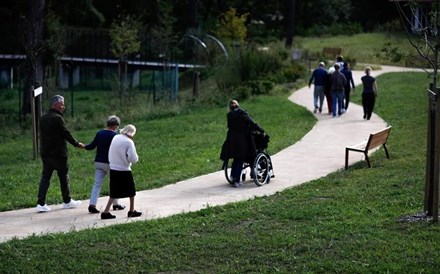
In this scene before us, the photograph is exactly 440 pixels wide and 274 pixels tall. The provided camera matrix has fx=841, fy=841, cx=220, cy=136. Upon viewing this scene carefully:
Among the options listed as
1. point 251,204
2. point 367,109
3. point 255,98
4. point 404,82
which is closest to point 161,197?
point 251,204

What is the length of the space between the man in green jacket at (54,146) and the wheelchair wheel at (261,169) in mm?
3533

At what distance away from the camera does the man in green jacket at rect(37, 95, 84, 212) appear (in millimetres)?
13008

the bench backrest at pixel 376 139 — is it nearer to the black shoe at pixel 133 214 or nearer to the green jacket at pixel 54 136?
the black shoe at pixel 133 214

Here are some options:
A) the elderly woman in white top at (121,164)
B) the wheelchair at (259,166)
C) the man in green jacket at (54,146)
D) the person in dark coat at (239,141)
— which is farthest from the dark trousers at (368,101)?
the elderly woman in white top at (121,164)

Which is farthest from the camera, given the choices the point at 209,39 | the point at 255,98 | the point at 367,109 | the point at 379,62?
the point at 379,62

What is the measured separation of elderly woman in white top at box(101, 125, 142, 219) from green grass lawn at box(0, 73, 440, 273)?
30.3 inches

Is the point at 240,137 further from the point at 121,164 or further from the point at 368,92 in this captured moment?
the point at 368,92

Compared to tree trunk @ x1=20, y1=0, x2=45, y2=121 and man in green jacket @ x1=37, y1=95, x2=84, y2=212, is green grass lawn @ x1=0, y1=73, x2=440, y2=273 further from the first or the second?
tree trunk @ x1=20, y1=0, x2=45, y2=121

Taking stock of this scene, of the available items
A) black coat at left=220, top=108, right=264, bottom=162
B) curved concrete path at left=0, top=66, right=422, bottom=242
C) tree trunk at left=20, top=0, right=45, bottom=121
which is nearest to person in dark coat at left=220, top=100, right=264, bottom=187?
black coat at left=220, top=108, right=264, bottom=162

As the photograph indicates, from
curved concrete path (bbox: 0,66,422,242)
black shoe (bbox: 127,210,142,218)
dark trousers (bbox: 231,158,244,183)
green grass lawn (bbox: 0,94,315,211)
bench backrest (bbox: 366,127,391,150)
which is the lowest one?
green grass lawn (bbox: 0,94,315,211)

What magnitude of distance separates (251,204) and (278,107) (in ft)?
48.6

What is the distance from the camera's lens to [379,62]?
1847 inches

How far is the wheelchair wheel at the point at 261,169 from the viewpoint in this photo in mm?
15227

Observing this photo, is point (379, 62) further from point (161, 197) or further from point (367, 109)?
point (161, 197)
